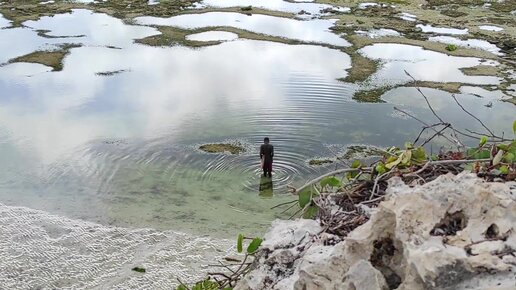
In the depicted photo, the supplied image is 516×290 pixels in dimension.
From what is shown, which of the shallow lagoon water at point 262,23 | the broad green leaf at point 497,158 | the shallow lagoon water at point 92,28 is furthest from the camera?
the shallow lagoon water at point 262,23

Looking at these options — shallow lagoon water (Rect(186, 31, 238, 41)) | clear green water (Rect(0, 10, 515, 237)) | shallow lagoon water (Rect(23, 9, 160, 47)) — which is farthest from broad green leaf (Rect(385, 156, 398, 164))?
shallow lagoon water (Rect(186, 31, 238, 41))

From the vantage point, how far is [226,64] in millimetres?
20078

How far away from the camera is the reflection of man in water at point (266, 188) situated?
11.3 metres

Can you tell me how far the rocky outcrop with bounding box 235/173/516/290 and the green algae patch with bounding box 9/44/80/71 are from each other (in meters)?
18.7

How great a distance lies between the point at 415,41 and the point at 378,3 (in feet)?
25.9

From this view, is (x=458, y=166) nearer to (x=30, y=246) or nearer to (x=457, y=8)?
(x=30, y=246)

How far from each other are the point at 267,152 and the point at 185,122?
4.22 metres

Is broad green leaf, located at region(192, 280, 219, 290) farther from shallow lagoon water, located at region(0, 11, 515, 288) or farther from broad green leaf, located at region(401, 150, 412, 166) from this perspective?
shallow lagoon water, located at region(0, 11, 515, 288)

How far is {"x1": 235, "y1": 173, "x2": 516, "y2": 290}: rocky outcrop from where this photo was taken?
2152mm

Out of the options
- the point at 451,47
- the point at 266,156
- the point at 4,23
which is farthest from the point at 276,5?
the point at 266,156

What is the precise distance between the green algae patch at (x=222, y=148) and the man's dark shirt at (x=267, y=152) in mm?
1715

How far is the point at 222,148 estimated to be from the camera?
13422 mm

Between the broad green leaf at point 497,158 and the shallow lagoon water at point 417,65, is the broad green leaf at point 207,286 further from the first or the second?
the shallow lagoon water at point 417,65

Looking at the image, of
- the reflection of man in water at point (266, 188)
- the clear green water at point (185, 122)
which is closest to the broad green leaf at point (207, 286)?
the clear green water at point (185, 122)
